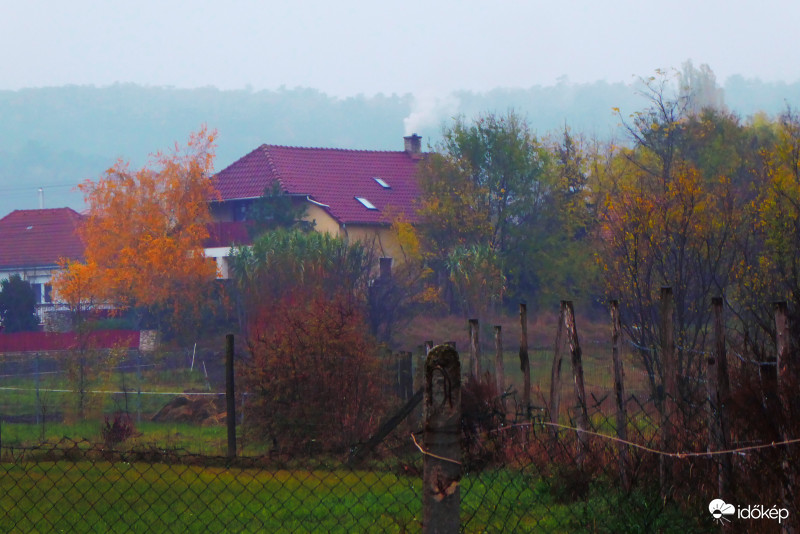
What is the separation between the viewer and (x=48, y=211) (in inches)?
2643

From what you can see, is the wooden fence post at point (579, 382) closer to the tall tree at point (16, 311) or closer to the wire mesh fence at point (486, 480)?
the wire mesh fence at point (486, 480)

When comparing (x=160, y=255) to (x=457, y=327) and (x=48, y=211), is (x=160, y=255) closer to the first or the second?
(x=457, y=327)

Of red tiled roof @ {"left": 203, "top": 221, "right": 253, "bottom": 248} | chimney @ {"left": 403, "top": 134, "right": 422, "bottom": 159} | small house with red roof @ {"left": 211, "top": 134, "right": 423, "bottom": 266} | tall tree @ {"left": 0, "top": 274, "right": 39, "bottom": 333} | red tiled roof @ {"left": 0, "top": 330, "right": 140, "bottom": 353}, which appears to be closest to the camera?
red tiled roof @ {"left": 0, "top": 330, "right": 140, "bottom": 353}

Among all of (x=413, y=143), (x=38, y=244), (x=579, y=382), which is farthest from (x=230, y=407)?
(x=38, y=244)

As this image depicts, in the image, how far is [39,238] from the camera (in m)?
63.9

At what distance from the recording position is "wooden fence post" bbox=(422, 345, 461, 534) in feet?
13.4

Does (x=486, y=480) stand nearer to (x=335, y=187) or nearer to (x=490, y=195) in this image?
(x=490, y=195)

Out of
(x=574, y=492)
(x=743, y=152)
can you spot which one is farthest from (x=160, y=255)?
(x=574, y=492)

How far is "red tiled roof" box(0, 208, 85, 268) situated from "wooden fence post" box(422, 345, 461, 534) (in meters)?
58.9

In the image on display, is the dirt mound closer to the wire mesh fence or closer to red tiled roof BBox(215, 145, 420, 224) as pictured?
the wire mesh fence

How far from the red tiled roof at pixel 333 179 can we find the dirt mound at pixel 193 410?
22100mm

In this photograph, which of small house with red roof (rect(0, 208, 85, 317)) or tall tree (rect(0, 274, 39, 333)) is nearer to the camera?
tall tree (rect(0, 274, 39, 333))

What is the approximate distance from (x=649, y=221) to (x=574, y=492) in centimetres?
1254

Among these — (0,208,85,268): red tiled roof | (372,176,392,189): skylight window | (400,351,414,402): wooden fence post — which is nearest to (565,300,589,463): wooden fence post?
(400,351,414,402): wooden fence post
